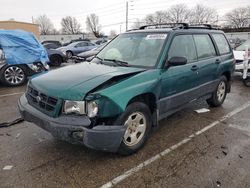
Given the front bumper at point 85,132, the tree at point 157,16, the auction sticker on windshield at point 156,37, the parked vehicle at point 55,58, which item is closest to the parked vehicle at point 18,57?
the parked vehicle at point 55,58

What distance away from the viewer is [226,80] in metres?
6.00

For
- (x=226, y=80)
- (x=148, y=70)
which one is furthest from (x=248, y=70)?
(x=148, y=70)

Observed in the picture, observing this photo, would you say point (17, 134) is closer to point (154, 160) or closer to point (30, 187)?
point (30, 187)

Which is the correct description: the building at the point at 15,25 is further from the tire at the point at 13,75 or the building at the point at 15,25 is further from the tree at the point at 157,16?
the tree at the point at 157,16

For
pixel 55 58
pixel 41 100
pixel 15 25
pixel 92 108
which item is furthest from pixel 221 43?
pixel 15 25

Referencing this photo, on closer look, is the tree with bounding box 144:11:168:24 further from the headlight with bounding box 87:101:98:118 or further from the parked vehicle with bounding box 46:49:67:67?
the headlight with bounding box 87:101:98:118

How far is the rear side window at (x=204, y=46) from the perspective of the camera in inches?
190

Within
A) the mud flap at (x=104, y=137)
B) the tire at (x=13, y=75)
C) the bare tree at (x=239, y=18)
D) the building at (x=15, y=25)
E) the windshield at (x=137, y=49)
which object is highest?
the bare tree at (x=239, y=18)

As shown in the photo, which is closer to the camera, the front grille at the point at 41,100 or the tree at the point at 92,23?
the front grille at the point at 41,100

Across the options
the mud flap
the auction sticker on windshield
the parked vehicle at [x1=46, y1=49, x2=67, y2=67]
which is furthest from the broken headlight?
the parked vehicle at [x1=46, y1=49, x2=67, y2=67]

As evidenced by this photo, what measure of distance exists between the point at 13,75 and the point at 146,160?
6667 millimetres

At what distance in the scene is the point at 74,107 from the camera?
299 cm

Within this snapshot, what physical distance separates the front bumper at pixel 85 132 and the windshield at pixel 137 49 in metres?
1.35

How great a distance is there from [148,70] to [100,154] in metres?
1.42
